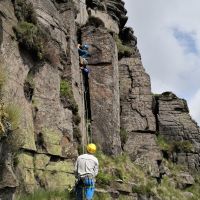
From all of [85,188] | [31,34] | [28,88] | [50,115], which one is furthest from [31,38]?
[85,188]

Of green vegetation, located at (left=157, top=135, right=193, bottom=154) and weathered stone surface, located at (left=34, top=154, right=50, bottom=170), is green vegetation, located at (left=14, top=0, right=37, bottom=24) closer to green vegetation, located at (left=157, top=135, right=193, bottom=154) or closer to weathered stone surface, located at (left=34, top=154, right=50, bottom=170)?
weathered stone surface, located at (left=34, top=154, right=50, bottom=170)

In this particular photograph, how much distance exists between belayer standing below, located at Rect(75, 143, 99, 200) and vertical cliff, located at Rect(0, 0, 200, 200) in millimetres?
1866

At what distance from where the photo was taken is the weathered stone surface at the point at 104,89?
26375 mm

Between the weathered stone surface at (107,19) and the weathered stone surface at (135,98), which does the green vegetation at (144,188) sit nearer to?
the weathered stone surface at (135,98)

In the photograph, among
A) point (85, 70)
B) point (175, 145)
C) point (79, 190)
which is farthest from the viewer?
point (175, 145)

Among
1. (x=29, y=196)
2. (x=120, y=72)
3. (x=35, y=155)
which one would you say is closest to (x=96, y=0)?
(x=120, y=72)

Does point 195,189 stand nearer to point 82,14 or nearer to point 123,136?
point 123,136

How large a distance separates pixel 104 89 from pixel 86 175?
46.4 feet

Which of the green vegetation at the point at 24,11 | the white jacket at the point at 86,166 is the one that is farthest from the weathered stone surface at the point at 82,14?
the white jacket at the point at 86,166

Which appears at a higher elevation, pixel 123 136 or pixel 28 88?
pixel 28 88

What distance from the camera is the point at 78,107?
23969mm

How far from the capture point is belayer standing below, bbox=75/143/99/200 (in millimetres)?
13703

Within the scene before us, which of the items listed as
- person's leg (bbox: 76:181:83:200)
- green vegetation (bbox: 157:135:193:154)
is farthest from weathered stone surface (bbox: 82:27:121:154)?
person's leg (bbox: 76:181:83:200)

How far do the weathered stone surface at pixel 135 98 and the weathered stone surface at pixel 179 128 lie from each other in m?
2.99
